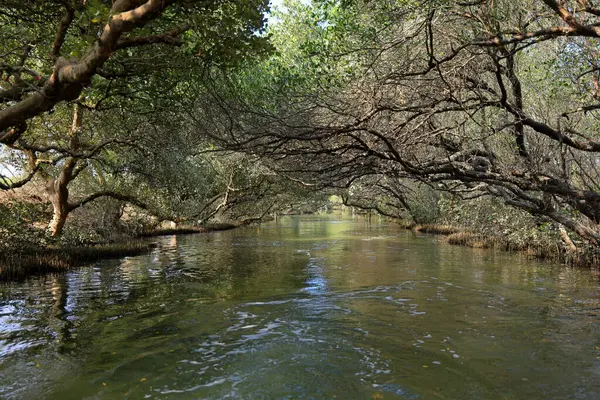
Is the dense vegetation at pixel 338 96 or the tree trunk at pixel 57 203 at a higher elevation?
the dense vegetation at pixel 338 96

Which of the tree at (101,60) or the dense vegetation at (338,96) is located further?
the dense vegetation at (338,96)

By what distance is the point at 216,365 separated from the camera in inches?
239

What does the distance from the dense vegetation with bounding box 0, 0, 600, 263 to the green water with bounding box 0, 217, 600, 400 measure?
300 centimetres

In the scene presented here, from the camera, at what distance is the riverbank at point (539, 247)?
15.8 m

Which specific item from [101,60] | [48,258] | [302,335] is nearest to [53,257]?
[48,258]

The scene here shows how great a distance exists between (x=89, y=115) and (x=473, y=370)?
56.2 ft

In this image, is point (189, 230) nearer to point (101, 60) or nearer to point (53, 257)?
point (53, 257)

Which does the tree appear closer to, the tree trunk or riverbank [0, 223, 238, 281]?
the tree trunk

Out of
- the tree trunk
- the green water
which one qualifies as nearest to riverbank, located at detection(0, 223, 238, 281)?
the green water

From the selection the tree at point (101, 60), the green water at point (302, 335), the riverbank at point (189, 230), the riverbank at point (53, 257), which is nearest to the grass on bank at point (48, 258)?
the riverbank at point (53, 257)

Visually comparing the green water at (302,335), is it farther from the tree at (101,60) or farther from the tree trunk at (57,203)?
the tree trunk at (57,203)

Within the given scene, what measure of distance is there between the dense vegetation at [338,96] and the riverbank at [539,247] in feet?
0.49

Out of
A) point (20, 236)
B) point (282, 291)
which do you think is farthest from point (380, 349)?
point (20, 236)

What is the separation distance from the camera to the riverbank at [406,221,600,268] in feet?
51.8
